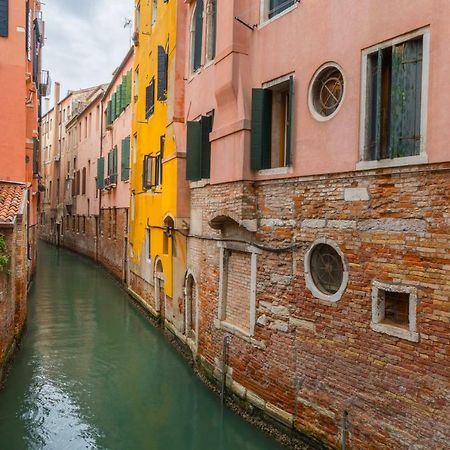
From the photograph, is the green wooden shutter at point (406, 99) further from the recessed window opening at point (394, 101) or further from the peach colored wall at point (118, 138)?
the peach colored wall at point (118, 138)

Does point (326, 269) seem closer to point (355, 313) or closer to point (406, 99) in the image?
point (355, 313)

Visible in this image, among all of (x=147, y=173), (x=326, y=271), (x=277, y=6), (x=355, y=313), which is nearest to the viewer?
(x=355, y=313)

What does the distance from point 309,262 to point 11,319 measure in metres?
6.78

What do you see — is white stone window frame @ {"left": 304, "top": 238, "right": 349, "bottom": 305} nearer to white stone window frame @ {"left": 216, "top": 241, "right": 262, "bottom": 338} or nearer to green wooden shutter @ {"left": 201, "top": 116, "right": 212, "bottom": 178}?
white stone window frame @ {"left": 216, "top": 241, "right": 262, "bottom": 338}

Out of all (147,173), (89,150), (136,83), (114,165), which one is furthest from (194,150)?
(89,150)

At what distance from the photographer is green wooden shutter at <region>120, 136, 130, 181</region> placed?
18984 millimetres

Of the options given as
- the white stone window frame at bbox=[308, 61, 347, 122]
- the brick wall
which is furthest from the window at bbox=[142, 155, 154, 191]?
the white stone window frame at bbox=[308, 61, 347, 122]

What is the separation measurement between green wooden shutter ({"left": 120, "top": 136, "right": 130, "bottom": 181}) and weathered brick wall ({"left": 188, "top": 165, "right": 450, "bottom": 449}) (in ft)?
38.0

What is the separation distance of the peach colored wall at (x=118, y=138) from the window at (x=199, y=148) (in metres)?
9.63

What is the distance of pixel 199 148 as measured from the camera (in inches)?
378

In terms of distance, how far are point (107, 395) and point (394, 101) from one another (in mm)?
6985

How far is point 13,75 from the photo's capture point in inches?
501

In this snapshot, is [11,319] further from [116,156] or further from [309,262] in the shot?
[116,156]

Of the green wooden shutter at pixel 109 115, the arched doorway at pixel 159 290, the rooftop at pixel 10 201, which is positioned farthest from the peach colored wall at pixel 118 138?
the rooftop at pixel 10 201
